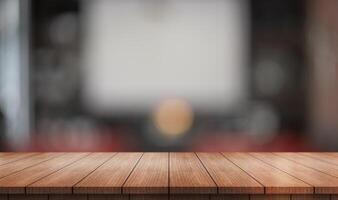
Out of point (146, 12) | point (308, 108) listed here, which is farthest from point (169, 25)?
point (308, 108)

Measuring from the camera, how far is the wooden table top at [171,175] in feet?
4.11

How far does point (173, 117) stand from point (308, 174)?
113cm

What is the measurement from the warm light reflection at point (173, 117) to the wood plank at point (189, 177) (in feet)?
1.71

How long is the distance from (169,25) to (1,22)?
0.99m

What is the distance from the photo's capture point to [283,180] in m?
1.35

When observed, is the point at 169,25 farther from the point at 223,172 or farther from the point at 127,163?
the point at 223,172

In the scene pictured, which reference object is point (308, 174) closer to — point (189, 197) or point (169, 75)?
point (189, 197)

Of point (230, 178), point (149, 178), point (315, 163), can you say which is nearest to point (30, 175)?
point (149, 178)

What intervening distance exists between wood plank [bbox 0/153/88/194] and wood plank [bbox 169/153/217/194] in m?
0.45

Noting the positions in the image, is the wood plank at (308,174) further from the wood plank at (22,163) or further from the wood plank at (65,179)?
the wood plank at (22,163)

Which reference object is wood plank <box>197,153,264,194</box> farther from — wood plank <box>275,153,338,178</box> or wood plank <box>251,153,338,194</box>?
wood plank <box>275,153,338,178</box>

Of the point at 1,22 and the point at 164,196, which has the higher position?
the point at 1,22

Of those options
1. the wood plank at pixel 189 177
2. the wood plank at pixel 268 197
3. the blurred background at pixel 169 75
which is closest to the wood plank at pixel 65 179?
the wood plank at pixel 189 177

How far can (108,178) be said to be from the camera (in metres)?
1.40
